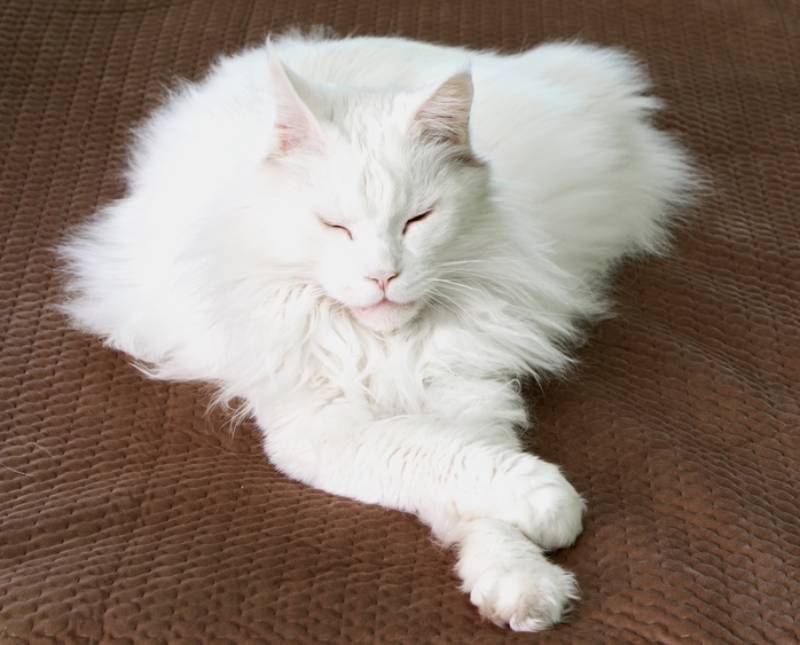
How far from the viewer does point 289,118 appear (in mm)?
1575

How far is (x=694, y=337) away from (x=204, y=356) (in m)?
0.87

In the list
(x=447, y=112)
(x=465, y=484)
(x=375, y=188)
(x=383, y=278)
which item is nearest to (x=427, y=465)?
(x=465, y=484)

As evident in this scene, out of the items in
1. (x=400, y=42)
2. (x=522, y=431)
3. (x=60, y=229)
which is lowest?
(x=60, y=229)

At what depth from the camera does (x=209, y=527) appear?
60.9 inches

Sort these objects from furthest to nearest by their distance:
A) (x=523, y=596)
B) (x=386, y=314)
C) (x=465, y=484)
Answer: (x=386, y=314) → (x=465, y=484) → (x=523, y=596)

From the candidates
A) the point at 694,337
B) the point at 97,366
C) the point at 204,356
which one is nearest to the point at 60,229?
the point at 97,366

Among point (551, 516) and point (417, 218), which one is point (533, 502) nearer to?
point (551, 516)

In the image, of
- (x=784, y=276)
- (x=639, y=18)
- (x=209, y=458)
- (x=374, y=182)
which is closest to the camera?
(x=374, y=182)

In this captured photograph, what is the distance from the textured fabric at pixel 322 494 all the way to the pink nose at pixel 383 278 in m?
0.32

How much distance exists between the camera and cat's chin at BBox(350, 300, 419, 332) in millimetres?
1574

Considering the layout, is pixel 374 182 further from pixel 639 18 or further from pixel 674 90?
pixel 639 18

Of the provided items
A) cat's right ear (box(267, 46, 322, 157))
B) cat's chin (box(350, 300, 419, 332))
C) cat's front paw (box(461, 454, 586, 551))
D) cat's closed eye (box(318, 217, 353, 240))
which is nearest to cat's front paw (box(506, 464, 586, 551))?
cat's front paw (box(461, 454, 586, 551))

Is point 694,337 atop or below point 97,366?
atop

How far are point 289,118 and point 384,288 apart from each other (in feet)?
0.93
